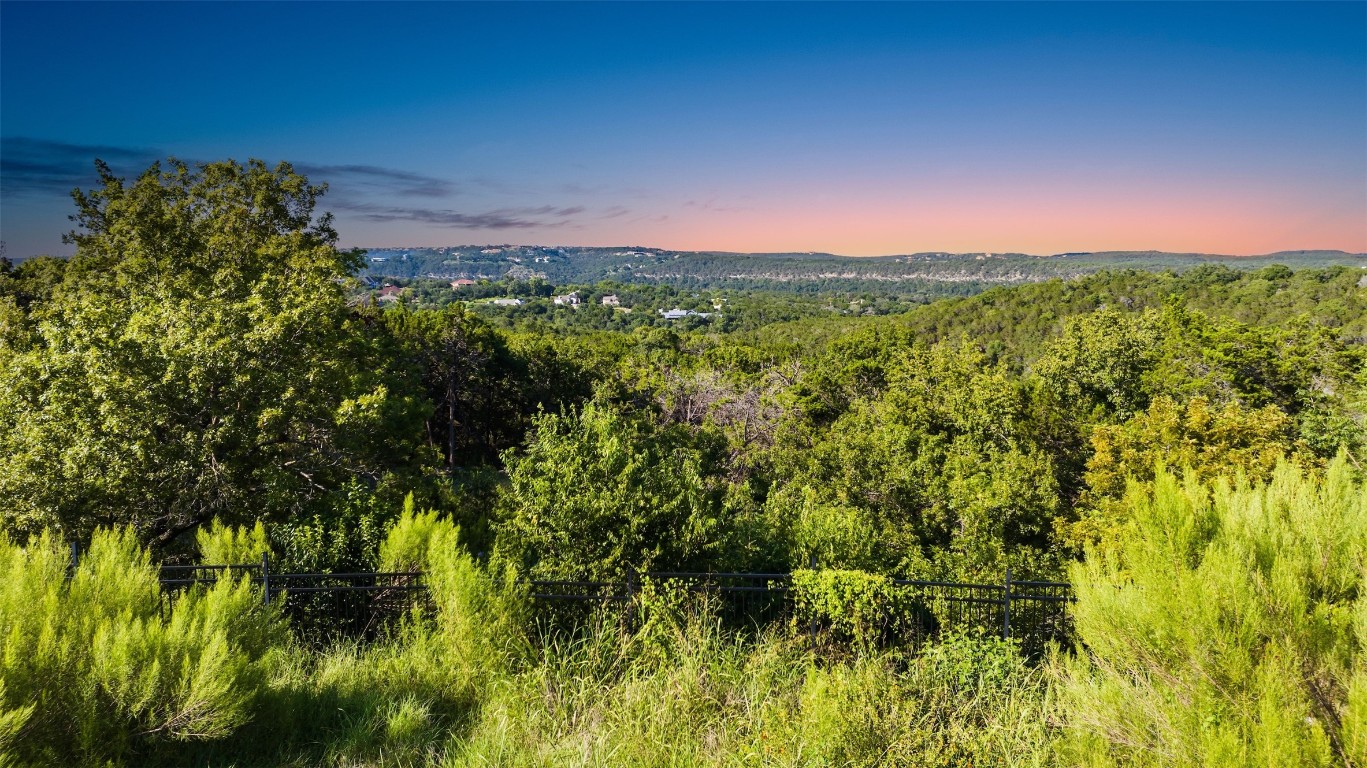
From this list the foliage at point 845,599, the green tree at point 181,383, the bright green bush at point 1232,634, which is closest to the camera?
the bright green bush at point 1232,634

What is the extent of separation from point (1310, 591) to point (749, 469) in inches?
706

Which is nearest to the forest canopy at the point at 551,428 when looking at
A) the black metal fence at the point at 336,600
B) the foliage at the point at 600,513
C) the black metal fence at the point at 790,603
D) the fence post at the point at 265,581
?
the foliage at the point at 600,513

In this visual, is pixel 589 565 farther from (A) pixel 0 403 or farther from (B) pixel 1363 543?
(A) pixel 0 403

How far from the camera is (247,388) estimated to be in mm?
10672

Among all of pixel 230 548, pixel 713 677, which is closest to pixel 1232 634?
pixel 713 677

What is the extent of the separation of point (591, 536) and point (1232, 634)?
19.2 feet

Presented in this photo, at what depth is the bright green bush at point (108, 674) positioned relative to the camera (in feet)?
12.1

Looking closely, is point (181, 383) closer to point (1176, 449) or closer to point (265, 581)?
point (265, 581)

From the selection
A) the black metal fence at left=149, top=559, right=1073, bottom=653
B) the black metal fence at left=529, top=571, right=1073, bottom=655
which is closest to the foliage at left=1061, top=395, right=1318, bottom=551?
the black metal fence at left=529, top=571, right=1073, bottom=655

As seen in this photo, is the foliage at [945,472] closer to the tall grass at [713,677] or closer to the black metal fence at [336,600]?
the tall grass at [713,677]

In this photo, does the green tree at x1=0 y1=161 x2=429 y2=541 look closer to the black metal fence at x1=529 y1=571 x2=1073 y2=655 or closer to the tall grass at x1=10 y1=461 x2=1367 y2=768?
the tall grass at x1=10 y1=461 x2=1367 y2=768

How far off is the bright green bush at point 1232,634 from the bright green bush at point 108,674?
484 centimetres

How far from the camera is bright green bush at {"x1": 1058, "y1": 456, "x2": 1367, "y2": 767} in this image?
2.56 meters

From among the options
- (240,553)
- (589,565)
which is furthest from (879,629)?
(240,553)
